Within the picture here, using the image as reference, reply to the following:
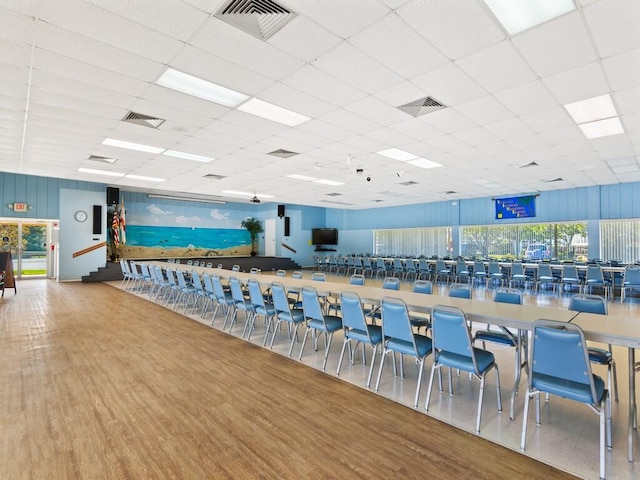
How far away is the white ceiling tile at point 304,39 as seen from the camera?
2775mm

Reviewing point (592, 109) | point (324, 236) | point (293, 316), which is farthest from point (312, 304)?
point (324, 236)

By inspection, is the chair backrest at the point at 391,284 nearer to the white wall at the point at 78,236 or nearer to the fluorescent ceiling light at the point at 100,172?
the fluorescent ceiling light at the point at 100,172

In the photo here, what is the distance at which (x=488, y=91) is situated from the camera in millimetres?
3984

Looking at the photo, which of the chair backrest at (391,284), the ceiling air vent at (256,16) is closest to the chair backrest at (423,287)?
the chair backrest at (391,284)

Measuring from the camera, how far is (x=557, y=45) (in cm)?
304

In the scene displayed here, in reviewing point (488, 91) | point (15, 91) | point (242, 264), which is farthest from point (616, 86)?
point (242, 264)

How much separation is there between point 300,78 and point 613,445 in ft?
13.7

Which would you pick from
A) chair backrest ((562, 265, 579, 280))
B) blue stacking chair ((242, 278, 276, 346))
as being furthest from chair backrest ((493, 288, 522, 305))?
chair backrest ((562, 265, 579, 280))

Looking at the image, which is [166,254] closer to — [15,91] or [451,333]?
[15,91]

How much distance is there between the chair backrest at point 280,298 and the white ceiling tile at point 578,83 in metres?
3.85

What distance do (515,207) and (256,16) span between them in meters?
12.3

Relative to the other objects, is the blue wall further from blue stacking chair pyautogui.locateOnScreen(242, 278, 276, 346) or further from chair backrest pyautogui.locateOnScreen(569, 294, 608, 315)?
blue stacking chair pyautogui.locateOnScreen(242, 278, 276, 346)

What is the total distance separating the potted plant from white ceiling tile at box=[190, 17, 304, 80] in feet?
48.1

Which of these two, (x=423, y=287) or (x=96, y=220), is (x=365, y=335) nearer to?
(x=423, y=287)
